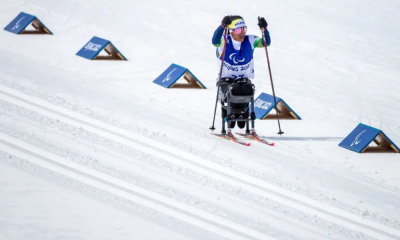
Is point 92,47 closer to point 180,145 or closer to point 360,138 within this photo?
point 180,145

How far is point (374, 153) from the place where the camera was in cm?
988

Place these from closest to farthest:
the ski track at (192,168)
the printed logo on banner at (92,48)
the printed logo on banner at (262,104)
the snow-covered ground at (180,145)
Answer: the snow-covered ground at (180,145)
the ski track at (192,168)
the printed logo on banner at (262,104)
the printed logo on banner at (92,48)

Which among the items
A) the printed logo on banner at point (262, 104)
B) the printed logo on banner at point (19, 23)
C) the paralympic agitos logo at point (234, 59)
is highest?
the paralympic agitos logo at point (234, 59)

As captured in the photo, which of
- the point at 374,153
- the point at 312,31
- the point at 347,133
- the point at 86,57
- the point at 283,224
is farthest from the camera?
the point at 312,31

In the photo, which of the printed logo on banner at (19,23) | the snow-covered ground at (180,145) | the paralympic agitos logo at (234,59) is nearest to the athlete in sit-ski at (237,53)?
the paralympic agitos logo at (234,59)

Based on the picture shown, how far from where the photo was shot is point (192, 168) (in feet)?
28.8

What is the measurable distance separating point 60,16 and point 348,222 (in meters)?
12.3

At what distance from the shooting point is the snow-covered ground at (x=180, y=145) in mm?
7328

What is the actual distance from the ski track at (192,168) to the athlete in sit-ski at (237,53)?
4.49ft

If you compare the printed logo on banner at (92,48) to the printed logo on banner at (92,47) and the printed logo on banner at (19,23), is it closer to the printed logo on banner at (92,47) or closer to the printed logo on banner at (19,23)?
the printed logo on banner at (92,47)

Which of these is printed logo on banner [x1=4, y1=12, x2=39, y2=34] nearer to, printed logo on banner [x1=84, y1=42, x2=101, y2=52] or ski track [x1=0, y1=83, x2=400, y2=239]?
printed logo on banner [x1=84, y1=42, x2=101, y2=52]

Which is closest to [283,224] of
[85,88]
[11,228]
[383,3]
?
[11,228]

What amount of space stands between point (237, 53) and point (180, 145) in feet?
5.32

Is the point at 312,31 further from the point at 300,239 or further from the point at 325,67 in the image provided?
the point at 300,239
